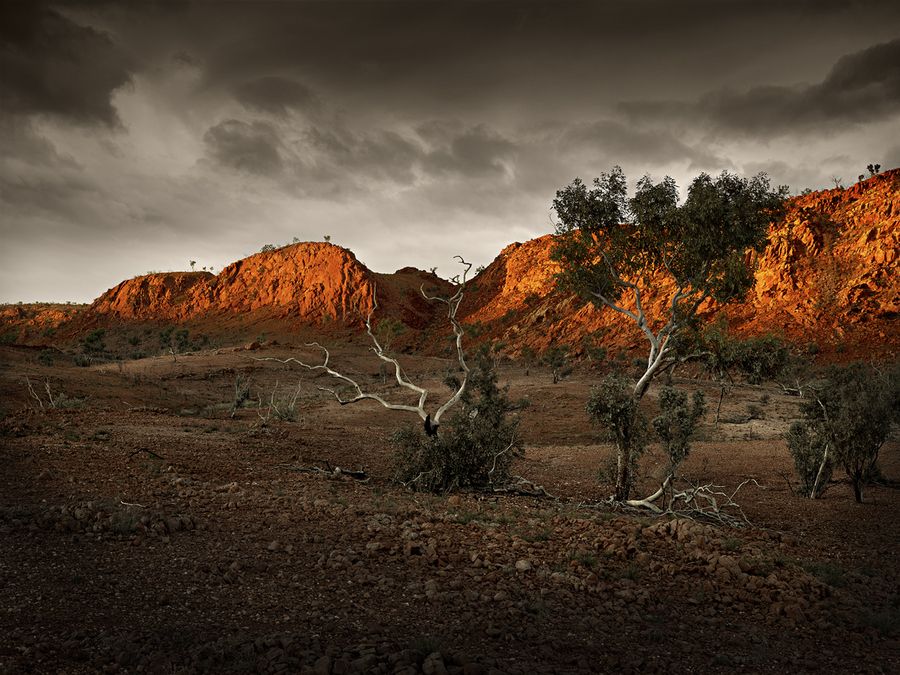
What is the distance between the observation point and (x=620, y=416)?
11281 millimetres

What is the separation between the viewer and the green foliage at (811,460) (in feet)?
45.2

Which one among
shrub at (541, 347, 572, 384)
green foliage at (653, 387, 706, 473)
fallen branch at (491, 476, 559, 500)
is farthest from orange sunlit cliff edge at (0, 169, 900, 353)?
fallen branch at (491, 476, 559, 500)

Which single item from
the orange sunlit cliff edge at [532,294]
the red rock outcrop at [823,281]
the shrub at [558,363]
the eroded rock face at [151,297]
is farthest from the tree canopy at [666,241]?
the eroded rock face at [151,297]

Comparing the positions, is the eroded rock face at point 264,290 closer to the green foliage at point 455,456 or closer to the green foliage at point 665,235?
the green foliage at point 665,235

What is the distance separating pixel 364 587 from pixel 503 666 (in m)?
1.97

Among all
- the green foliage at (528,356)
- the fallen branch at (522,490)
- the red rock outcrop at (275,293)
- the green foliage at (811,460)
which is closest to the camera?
the fallen branch at (522,490)

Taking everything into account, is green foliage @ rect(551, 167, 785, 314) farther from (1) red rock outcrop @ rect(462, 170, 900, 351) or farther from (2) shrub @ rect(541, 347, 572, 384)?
(1) red rock outcrop @ rect(462, 170, 900, 351)

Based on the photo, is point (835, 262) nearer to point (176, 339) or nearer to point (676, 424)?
point (676, 424)

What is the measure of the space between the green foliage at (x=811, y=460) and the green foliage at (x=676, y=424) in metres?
4.39

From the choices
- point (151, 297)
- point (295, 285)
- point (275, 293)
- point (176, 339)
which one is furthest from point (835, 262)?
point (151, 297)

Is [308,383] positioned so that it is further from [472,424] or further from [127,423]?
[472,424]

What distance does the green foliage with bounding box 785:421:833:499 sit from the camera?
1379cm

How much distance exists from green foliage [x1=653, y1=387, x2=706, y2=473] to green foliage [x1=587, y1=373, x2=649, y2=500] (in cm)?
45

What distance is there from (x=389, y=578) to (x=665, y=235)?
13.7 metres
